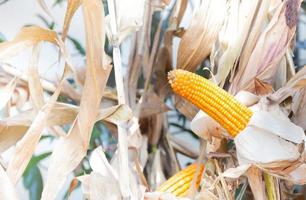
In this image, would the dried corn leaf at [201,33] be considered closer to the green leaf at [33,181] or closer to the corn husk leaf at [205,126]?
the corn husk leaf at [205,126]

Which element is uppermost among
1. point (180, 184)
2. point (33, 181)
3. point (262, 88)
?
point (262, 88)

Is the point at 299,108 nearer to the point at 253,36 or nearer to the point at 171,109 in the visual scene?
the point at 253,36

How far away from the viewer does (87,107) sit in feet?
1.97

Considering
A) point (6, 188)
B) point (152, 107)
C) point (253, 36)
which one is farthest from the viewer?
point (152, 107)

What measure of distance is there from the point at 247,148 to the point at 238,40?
0.17m

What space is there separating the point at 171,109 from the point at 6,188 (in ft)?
1.19

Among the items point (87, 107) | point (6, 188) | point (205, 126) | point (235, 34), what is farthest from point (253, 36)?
point (6, 188)

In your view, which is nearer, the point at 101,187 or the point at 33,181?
the point at 101,187

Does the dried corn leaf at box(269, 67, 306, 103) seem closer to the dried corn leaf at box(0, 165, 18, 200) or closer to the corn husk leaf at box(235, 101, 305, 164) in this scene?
the corn husk leaf at box(235, 101, 305, 164)

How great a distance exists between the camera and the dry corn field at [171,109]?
1.94 feet

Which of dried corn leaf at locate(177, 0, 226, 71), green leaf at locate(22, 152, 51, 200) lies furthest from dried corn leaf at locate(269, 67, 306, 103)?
green leaf at locate(22, 152, 51, 200)

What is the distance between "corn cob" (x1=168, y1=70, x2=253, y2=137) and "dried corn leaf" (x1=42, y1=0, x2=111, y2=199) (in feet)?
0.28

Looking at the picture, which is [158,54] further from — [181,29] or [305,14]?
[305,14]

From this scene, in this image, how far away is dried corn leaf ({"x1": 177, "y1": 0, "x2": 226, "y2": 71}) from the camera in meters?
0.71
